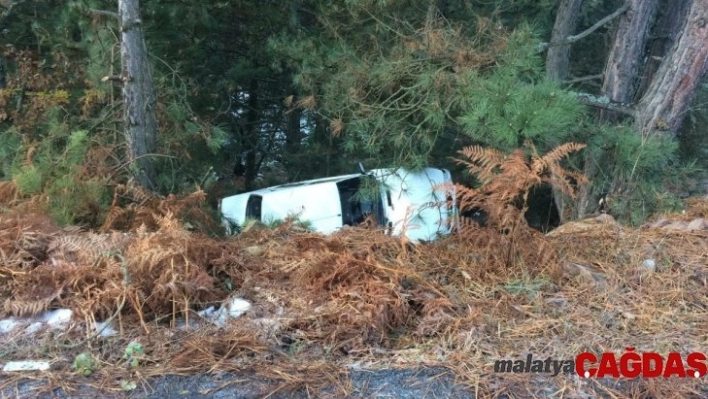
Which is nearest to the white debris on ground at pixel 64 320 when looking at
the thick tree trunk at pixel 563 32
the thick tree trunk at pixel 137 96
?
the thick tree trunk at pixel 137 96

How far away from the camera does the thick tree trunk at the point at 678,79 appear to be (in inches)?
239

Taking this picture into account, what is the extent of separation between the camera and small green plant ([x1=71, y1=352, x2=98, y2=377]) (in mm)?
2701

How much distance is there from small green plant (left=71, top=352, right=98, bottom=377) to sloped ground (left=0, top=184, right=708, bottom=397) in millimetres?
34

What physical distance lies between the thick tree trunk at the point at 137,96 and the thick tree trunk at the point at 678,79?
516cm

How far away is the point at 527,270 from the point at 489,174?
2.07ft

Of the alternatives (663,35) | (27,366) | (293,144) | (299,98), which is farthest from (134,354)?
(293,144)

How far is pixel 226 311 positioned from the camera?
326 centimetres

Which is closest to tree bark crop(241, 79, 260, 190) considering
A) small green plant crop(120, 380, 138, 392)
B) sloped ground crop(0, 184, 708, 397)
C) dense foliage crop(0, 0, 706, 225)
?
dense foliage crop(0, 0, 706, 225)

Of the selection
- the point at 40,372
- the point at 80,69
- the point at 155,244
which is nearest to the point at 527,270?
the point at 155,244

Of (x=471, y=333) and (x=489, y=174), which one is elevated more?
(x=489, y=174)

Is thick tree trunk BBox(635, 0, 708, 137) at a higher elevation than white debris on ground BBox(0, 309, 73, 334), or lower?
higher

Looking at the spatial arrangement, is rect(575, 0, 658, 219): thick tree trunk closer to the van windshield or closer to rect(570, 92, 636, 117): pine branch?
rect(570, 92, 636, 117): pine branch

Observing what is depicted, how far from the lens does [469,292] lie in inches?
134

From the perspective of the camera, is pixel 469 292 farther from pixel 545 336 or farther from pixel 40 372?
pixel 40 372
